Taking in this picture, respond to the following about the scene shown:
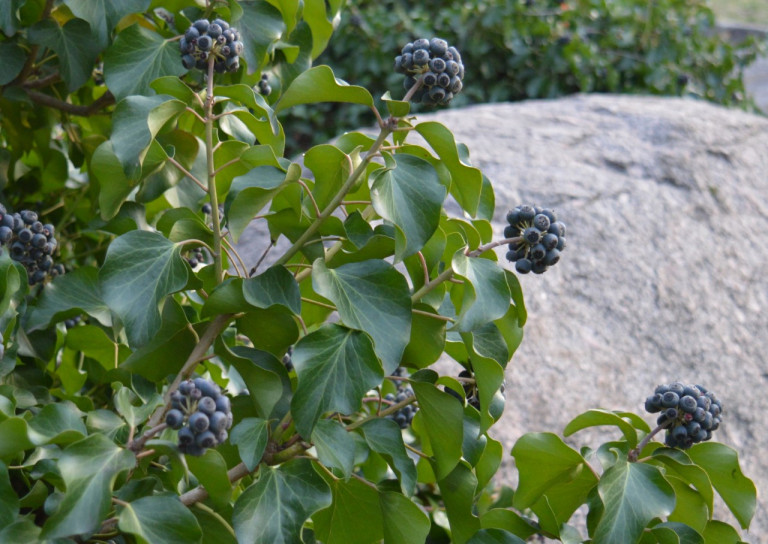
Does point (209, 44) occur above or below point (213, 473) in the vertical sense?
above

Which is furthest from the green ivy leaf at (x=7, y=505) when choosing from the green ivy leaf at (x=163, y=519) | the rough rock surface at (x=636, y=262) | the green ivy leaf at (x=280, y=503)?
the rough rock surface at (x=636, y=262)

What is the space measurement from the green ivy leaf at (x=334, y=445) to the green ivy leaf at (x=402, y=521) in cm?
11

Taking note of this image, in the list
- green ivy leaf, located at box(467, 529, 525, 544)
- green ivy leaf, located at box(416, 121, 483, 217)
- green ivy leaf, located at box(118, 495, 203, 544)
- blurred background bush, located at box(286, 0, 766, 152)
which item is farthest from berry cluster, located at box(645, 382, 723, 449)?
blurred background bush, located at box(286, 0, 766, 152)

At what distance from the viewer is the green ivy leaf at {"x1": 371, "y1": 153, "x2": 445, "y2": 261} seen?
97 centimetres

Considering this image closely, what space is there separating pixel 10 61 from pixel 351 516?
33.4 inches

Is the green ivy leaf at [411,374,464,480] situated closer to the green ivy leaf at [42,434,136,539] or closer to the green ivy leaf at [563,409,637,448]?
the green ivy leaf at [563,409,637,448]

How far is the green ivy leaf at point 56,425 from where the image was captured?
3.03 feet

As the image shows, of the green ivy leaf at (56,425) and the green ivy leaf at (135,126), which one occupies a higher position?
the green ivy leaf at (135,126)

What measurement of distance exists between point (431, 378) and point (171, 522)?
1.19 ft

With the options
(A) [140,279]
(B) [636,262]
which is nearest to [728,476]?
(A) [140,279]

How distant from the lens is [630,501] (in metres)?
1.05

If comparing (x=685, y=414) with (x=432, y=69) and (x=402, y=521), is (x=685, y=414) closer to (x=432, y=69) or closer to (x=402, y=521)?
(x=402, y=521)

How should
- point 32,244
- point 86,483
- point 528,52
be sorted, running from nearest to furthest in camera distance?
point 86,483 → point 32,244 → point 528,52

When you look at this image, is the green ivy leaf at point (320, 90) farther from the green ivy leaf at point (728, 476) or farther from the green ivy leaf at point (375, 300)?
the green ivy leaf at point (728, 476)
